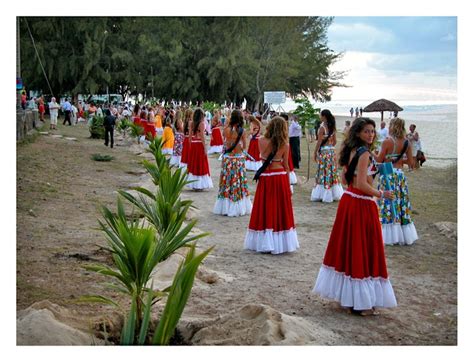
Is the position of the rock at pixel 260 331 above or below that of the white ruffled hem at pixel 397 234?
below

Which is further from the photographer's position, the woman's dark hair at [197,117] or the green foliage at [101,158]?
the green foliage at [101,158]

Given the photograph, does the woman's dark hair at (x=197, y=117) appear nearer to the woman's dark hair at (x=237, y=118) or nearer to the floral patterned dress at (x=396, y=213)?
the woman's dark hair at (x=237, y=118)

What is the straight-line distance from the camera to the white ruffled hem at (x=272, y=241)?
7.80 meters

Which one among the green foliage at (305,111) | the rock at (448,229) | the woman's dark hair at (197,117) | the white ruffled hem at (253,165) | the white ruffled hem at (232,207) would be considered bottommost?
the rock at (448,229)

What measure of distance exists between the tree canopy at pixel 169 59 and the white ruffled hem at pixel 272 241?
2352cm

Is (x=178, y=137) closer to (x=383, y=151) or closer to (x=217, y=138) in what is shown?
(x=217, y=138)

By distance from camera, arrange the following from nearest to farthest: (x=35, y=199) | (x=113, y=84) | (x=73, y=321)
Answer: (x=73, y=321) → (x=35, y=199) → (x=113, y=84)

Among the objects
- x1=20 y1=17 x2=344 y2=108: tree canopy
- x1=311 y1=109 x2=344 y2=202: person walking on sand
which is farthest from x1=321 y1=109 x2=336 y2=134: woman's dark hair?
x1=20 y1=17 x2=344 y2=108: tree canopy

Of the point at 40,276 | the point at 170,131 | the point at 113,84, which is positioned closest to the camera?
the point at 40,276

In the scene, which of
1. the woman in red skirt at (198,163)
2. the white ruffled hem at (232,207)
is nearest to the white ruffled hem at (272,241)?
the white ruffled hem at (232,207)
